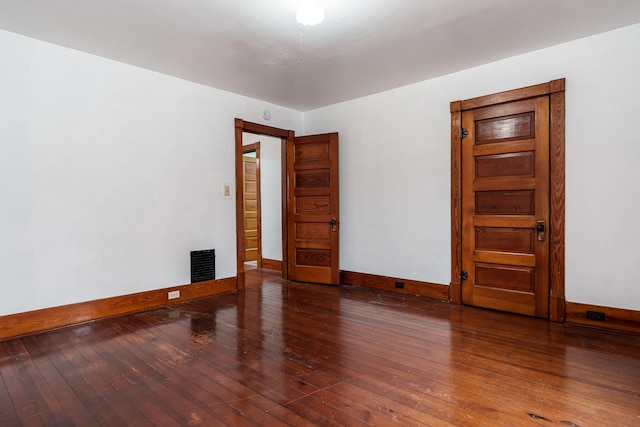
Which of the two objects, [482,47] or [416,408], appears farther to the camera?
[482,47]

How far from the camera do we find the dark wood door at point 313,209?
5.18m

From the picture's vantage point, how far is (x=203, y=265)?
177 inches

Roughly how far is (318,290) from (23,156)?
3.58 meters

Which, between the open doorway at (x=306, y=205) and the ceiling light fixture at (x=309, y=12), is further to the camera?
the open doorway at (x=306, y=205)

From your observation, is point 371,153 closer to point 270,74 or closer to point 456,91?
point 456,91

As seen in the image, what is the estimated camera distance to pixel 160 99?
413 centimetres

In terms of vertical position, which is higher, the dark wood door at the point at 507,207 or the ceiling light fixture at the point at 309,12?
the ceiling light fixture at the point at 309,12

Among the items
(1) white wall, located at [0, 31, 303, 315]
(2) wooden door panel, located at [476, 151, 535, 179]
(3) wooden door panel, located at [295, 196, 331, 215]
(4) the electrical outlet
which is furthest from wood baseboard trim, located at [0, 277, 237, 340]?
(4) the electrical outlet

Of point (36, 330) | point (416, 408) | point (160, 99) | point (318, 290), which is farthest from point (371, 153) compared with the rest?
point (36, 330)

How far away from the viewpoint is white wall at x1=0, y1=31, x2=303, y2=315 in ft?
10.4

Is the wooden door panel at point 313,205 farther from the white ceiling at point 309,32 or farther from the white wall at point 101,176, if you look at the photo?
the white ceiling at point 309,32

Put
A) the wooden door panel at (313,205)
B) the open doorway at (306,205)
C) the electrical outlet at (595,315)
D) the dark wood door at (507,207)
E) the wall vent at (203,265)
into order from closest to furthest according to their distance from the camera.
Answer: the electrical outlet at (595,315) → the dark wood door at (507,207) → the wall vent at (203,265) → the open doorway at (306,205) → the wooden door panel at (313,205)

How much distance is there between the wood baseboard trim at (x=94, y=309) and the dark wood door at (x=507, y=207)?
3.30 m

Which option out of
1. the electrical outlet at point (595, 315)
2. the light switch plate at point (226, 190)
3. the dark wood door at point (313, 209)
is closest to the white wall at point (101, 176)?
the light switch plate at point (226, 190)
